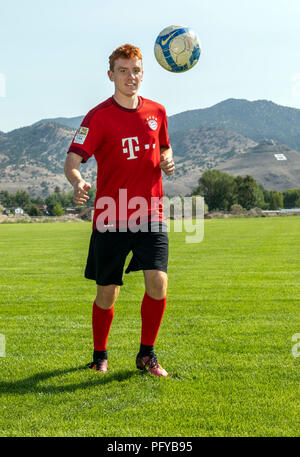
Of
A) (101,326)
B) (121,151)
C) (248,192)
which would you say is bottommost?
(101,326)

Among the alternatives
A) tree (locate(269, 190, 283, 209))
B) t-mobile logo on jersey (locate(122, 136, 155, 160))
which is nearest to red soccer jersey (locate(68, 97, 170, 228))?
t-mobile logo on jersey (locate(122, 136, 155, 160))

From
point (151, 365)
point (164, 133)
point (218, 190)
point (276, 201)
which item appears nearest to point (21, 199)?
point (218, 190)

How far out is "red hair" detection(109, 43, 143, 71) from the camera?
14.2 ft

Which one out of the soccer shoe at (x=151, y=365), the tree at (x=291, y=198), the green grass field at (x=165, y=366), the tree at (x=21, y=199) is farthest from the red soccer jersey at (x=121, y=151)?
the tree at (x=21, y=199)

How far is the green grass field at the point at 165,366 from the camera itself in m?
3.25

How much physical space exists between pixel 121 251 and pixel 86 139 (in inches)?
40.3

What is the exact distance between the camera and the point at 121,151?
427 cm

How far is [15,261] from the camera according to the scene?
48.8 ft

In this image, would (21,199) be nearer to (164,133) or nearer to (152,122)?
(164,133)

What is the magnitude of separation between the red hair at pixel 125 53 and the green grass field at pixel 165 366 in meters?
2.80

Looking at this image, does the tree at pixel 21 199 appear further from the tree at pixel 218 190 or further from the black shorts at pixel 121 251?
the black shorts at pixel 121 251

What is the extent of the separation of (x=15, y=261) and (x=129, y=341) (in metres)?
10.2
